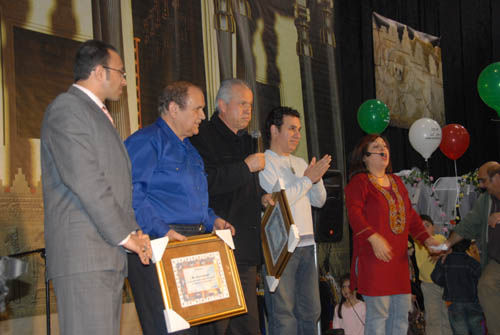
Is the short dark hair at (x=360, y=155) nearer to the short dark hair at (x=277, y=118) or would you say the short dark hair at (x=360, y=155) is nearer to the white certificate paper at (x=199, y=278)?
the short dark hair at (x=277, y=118)

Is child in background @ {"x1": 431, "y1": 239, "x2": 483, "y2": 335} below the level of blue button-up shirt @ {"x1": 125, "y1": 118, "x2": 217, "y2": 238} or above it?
below

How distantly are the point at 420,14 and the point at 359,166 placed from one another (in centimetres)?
582

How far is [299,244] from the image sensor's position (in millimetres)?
3152

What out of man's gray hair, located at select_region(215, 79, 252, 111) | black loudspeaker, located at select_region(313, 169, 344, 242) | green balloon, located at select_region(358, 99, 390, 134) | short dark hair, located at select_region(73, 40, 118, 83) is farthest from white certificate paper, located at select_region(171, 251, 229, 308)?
green balloon, located at select_region(358, 99, 390, 134)

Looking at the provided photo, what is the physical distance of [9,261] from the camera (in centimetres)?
160

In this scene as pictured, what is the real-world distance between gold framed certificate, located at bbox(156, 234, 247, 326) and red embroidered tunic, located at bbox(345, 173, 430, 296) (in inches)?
51.6

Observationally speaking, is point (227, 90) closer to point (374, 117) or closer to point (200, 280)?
point (200, 280)

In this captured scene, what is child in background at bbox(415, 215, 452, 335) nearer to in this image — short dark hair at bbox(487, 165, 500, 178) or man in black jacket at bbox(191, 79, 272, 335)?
short dark hair at bbox(487, 165, 500, 178)

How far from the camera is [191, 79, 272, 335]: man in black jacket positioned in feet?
8.75

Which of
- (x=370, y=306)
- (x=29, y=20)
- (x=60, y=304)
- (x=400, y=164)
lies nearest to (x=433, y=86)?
(x=400, y=164)

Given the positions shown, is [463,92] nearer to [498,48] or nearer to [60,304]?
[498,48]

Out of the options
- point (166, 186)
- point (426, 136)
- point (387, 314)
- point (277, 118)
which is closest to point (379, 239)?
point (387, 314)

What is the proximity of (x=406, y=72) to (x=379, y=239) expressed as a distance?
201 inches

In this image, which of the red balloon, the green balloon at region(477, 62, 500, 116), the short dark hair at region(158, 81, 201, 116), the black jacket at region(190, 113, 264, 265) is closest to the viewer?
the short dark hair at region(158, 81, 201, 116)
